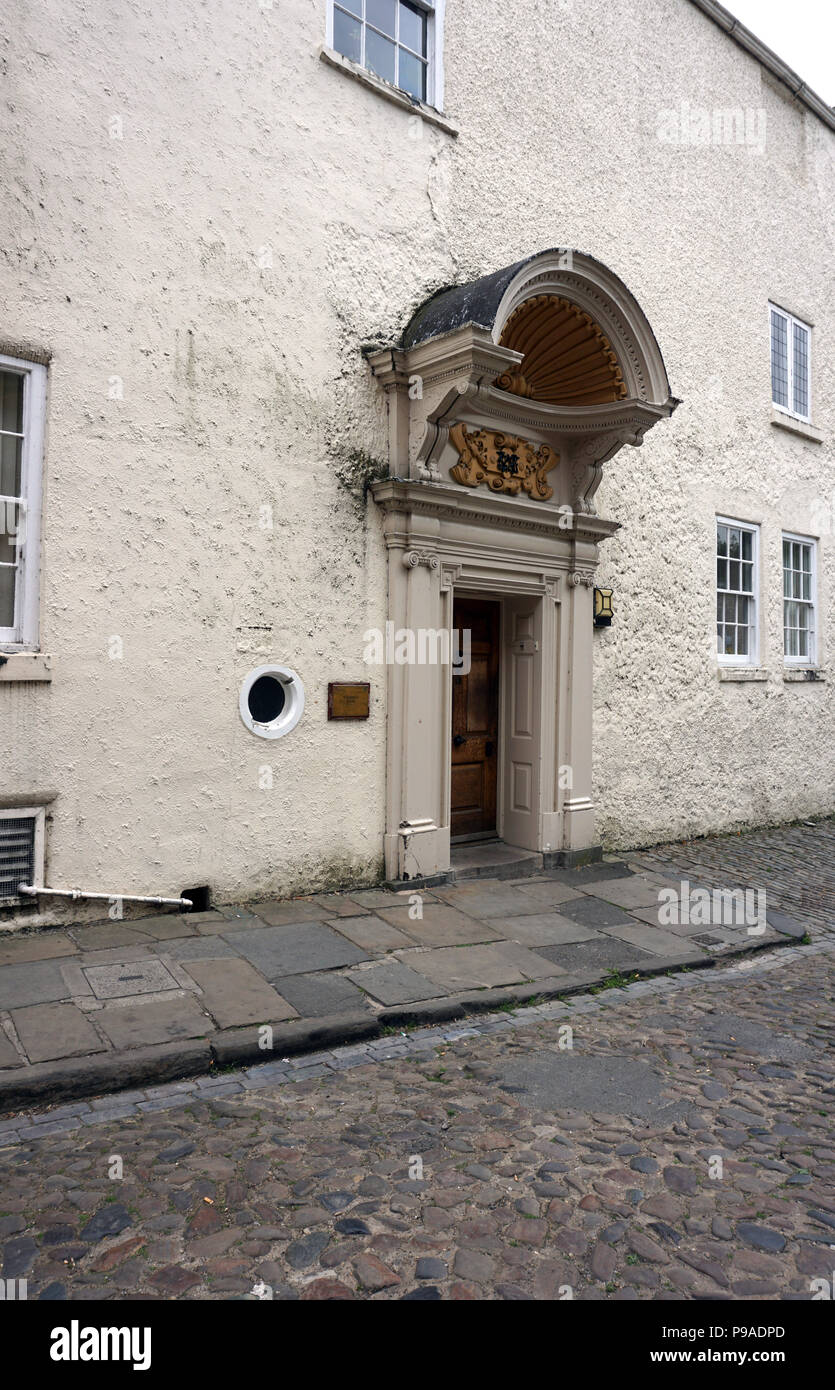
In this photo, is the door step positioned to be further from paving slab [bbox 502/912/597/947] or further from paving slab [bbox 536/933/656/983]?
paving slab [bbox 536/933/656/983]

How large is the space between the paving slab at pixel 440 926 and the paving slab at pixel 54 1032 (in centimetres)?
221

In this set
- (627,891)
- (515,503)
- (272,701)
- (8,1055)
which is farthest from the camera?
(515,503)

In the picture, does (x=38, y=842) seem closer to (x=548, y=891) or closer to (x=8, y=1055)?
(x=8, y=1055)

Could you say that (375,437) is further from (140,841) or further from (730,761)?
(730,761)

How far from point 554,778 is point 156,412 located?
15.6ft

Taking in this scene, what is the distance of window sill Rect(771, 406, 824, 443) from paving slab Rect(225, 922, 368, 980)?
29.9 feet

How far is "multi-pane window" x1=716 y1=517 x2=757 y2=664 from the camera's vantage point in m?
11.1

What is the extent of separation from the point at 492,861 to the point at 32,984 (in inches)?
171

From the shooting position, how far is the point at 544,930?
6.55 metres

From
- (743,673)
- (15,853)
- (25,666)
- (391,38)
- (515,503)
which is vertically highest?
(391,38)

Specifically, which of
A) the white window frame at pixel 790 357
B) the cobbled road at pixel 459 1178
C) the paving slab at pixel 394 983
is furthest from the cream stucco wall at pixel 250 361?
the white window frame at pixel 790 357

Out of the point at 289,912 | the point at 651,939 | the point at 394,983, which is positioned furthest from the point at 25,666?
the point at 651,939

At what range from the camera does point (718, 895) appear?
7.92 meters

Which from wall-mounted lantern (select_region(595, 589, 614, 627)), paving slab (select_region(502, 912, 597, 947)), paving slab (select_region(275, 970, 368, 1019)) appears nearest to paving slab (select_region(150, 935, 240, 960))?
paving slab (select_region(275, 970, 368, 1019))
